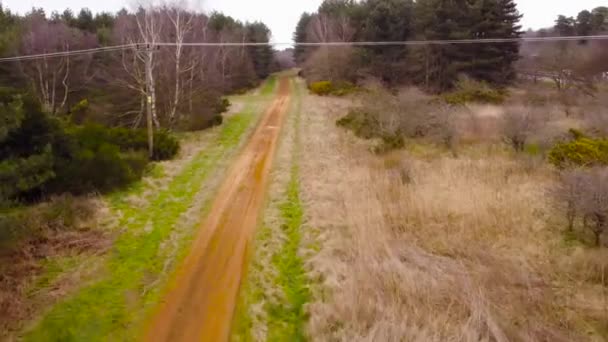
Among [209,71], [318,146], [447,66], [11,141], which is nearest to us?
[11,141]

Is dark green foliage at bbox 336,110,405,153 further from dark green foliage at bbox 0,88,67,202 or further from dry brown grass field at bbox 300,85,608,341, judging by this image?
dark green foliage at bbox 0,88,67,202

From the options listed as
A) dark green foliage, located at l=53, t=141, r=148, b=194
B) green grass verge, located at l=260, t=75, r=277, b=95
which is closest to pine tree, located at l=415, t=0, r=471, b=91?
green grass verge, located at l=260, t=75, r=277, b=95

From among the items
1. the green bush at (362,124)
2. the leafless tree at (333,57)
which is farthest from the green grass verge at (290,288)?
the leafless tree at (333,57)

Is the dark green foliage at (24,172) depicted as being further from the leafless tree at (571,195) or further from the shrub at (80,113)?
the shrub at (80,113)

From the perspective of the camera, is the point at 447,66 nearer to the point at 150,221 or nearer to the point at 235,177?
the point at 235,177

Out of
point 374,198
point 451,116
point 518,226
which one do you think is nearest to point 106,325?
point 374,198
